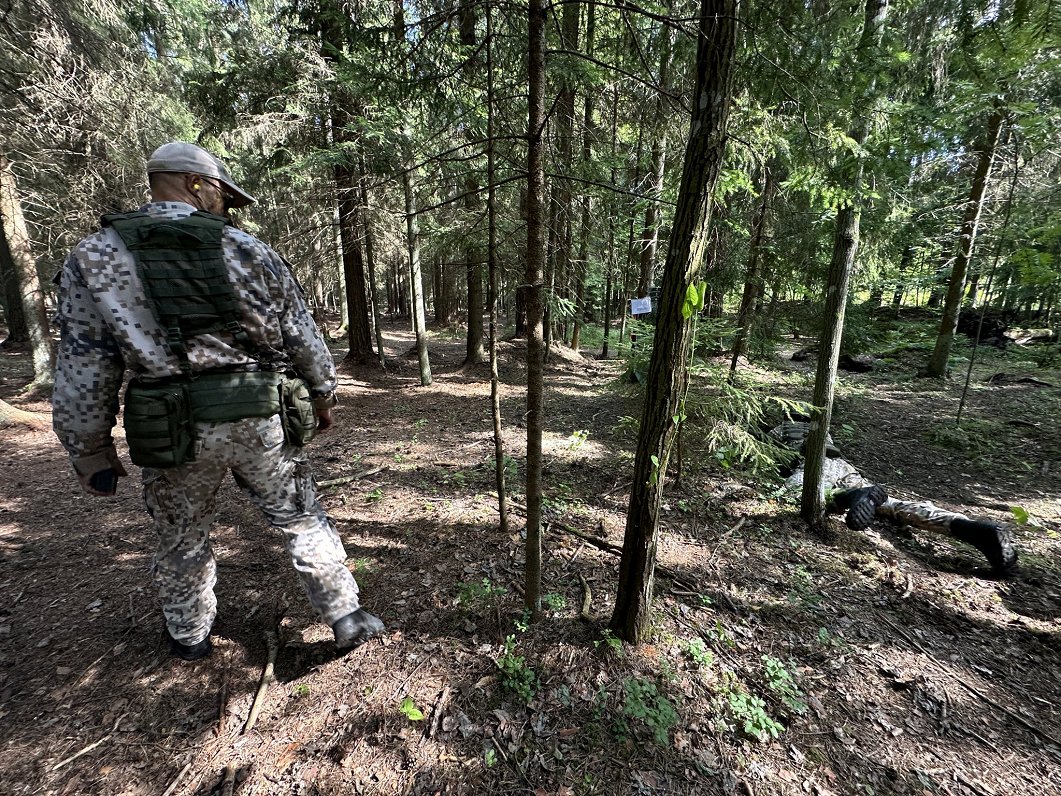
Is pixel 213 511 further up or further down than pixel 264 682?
further up

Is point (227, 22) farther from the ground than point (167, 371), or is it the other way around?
point (227, 22)

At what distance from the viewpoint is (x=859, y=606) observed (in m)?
3.26

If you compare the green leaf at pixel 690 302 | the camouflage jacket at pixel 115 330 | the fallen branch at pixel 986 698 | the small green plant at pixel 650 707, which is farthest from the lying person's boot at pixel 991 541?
the camouflage jacket at pixel 115 330

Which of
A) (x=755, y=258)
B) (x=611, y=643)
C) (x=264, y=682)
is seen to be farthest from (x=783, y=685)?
(x=755, y=258)

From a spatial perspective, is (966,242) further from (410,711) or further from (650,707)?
(410,711)

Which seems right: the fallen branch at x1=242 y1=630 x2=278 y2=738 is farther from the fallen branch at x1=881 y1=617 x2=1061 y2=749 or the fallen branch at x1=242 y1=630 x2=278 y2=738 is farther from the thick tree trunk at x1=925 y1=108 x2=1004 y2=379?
the thick tree trunk at x1=925 y1=108 x2=1004 y2=379

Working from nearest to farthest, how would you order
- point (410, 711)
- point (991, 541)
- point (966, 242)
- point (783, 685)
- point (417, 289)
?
1. point (410, 711)
2. point (783, 685)
3. point (991, 541)
4. point (417, 289)
5. point (966, 242)

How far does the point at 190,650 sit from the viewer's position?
7.70ft

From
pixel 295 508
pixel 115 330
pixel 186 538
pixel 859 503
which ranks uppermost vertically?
pixel 115 330

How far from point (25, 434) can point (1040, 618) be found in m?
11.4

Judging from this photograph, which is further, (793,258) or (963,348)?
(963,348)

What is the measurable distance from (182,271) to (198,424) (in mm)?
701

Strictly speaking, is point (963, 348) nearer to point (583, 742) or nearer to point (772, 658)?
point (772, 658)

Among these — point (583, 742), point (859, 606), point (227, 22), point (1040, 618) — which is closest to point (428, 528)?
point (583, 742)
